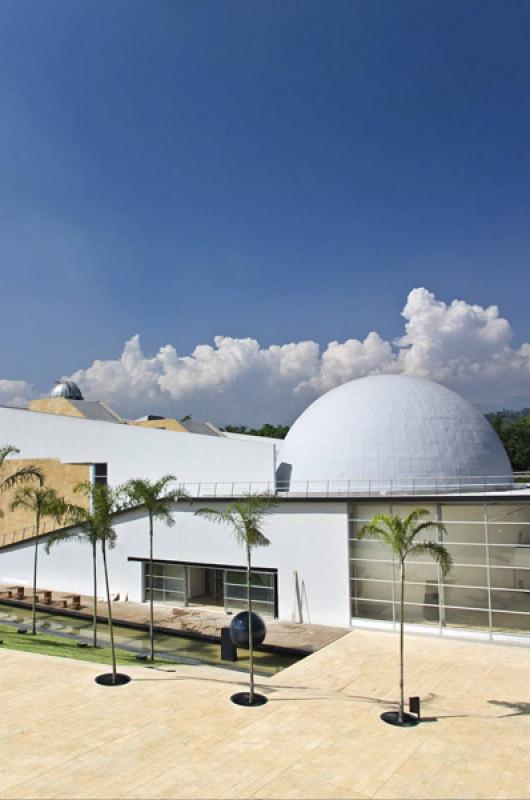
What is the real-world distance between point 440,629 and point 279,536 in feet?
26.3

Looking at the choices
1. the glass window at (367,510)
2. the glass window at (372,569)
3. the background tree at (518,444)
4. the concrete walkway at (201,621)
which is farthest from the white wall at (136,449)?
the background tree at (518,444)

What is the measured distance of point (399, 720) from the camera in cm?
1434

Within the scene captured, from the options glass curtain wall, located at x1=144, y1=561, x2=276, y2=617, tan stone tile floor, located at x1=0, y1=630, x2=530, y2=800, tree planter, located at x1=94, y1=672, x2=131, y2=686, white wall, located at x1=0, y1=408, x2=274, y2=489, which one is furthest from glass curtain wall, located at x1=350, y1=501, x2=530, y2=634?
tree planter, located at x1=94, y1=672, x2=131, y2=686

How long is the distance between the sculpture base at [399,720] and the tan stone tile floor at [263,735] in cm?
23

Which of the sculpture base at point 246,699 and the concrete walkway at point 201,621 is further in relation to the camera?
the concrete walkway at point 201,621

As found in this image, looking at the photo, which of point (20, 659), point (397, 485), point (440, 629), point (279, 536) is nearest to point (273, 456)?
point (279, 536)

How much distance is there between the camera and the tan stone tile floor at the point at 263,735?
11117mm

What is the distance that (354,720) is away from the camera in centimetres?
1445

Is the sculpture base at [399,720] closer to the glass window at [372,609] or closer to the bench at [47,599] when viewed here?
the glass window at [372,609]

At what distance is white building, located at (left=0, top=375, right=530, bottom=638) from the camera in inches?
954

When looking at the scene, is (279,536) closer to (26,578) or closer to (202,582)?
Answer: (202,582)

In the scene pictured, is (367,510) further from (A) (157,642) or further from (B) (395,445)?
(A) (157,642)

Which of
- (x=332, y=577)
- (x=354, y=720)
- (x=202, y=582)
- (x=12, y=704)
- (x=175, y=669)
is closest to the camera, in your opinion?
(x=354, y=720)

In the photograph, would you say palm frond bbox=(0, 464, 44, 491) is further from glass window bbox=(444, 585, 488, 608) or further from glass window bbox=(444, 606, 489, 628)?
glass window bbox=(444, 606, 489, 628)
